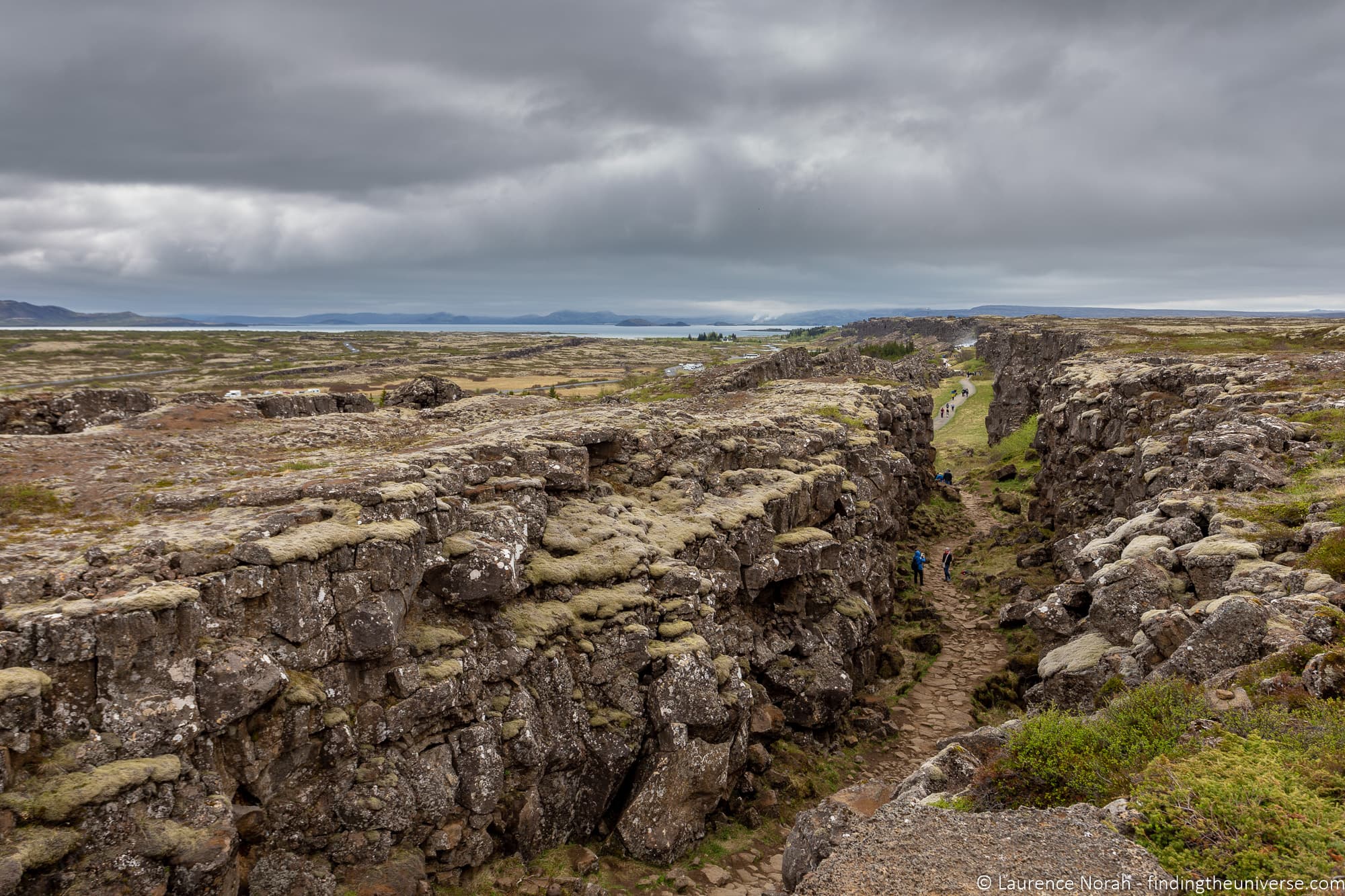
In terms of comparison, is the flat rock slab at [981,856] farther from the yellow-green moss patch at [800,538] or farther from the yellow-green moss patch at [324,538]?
the yellow-green moss patch at [800,538]

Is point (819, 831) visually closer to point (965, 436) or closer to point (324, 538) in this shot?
point (324, 538)

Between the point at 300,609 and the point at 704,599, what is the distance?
13404mm

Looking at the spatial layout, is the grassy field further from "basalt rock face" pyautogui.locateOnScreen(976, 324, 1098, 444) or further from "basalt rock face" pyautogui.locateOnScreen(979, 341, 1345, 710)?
"basalt rock face" pyautogui.locateOnScreen(979, 341, 1345, 710)

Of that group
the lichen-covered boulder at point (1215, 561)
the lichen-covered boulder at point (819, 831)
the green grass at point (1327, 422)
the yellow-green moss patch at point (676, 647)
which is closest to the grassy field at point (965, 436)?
the green grass at point (1327, 422)

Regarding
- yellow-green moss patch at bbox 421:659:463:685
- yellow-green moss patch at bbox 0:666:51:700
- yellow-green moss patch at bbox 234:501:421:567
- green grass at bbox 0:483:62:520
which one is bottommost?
yellow-green moss patch at bbox 421:659:463:685

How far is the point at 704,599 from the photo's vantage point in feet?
82.2

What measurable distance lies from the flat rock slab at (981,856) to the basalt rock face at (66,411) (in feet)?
117

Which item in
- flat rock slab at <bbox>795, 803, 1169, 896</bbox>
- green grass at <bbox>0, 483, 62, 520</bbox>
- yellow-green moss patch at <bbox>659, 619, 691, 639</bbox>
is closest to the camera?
flat rock slab at <bbox>795, 803, 1169, 896</bbox>

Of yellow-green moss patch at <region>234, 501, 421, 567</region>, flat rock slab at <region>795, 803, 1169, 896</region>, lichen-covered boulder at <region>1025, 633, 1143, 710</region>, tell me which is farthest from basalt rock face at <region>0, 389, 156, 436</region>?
lichen-covered boulder at <region>1025, 633, 1143, 710</region>

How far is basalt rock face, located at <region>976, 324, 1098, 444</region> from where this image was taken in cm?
8825

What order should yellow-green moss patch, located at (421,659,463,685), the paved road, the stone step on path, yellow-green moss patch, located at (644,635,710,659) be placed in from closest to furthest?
yellow-green moss patch, located at (421,659,463,685) → the stone step on path → yellow-green moss patch, located at (644,635,710,659) → the paved road

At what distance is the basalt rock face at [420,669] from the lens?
13.2 metres

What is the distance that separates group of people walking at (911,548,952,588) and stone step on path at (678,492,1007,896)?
Answer: 0.54 meters

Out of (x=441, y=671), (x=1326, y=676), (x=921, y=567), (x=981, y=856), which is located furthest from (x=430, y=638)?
(x=921, y=567)
